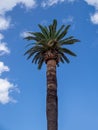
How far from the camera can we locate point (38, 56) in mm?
50281

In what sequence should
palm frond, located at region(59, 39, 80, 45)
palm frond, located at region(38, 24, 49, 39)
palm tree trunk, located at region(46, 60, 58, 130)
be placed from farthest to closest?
palm frond, located at region(38, 24, 49, 39)
palm frond, located at region(59, 39, 80, 45)
palm tree trunk, located at region(46, 60, 58, 130)

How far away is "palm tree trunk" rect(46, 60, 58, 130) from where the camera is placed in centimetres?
4366

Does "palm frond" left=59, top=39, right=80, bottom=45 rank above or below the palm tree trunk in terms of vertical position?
above

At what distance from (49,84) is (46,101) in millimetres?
1881

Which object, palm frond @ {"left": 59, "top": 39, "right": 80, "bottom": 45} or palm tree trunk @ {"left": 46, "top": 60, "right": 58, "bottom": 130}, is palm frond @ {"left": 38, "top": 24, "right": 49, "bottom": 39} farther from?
palm tree trunk @ {"left": 46, "top": 60, "right": 58, "bottom": 130}

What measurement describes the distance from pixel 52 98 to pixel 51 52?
590 cm

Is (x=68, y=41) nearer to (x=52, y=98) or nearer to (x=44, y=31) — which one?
(x=44, y=31)

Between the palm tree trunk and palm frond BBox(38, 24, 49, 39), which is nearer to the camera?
the palm tree trunk

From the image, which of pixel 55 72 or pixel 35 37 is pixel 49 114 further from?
pixel 35 37

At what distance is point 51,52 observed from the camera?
48.4 meters

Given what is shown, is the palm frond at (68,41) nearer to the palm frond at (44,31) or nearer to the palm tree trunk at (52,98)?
the palm frond at (44,31)

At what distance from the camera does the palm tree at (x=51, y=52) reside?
45.1 meters

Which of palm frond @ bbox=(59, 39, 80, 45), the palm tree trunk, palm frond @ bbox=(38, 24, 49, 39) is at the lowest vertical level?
the palm tree trunk

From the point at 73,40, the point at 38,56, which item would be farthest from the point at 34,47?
the point at 73,40
